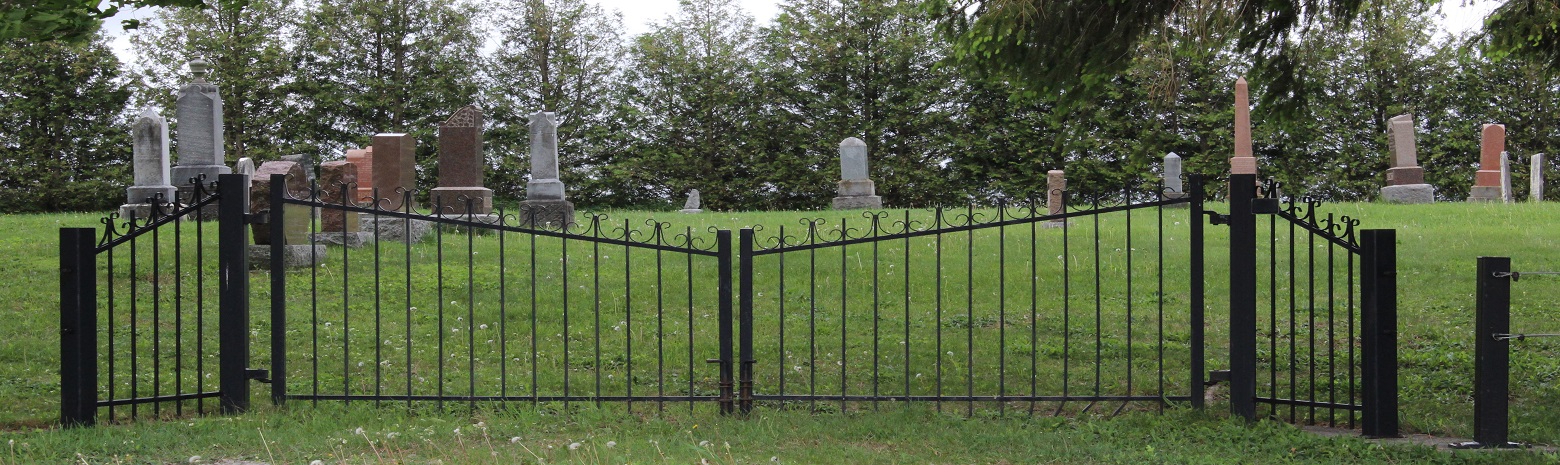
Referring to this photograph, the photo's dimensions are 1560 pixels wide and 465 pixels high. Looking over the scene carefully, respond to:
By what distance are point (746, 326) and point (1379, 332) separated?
3207 mm

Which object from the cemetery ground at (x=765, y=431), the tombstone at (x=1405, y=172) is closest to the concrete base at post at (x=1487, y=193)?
the tombstone at (x=1405, y=172)

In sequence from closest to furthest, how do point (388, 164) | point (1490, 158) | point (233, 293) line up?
point (233, 293), point (388, 164), point (1490, 158)

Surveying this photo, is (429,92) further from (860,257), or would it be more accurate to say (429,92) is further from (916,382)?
(916,382)

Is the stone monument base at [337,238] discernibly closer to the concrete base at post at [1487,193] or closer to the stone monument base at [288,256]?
→ the stone monument base at [288,256]

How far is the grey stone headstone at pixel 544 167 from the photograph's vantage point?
1511 centimetres

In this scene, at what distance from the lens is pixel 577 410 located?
6465 mm

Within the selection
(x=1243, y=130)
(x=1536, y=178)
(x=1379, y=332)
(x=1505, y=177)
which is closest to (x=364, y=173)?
(x=1243, y=130)

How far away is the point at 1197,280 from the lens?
6.08 m

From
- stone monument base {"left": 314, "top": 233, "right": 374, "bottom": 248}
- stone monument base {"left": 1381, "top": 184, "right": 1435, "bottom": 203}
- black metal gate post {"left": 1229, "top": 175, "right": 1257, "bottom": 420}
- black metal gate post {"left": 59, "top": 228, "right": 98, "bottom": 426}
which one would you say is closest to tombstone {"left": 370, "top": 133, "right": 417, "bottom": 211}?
stone monument base {"left": 314, "top": 233, "right": 374, "bottom": 248}

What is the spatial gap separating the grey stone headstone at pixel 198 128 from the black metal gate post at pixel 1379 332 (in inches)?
562

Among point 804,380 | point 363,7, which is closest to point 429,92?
point 363,7

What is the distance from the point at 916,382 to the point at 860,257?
4188 mm

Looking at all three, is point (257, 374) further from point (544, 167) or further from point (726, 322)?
point (544, 167)

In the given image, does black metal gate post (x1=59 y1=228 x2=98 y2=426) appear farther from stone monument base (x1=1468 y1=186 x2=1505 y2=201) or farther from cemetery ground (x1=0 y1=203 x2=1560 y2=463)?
stone monument base (x1=1468 y1=186 x2=1505 y2=201)
